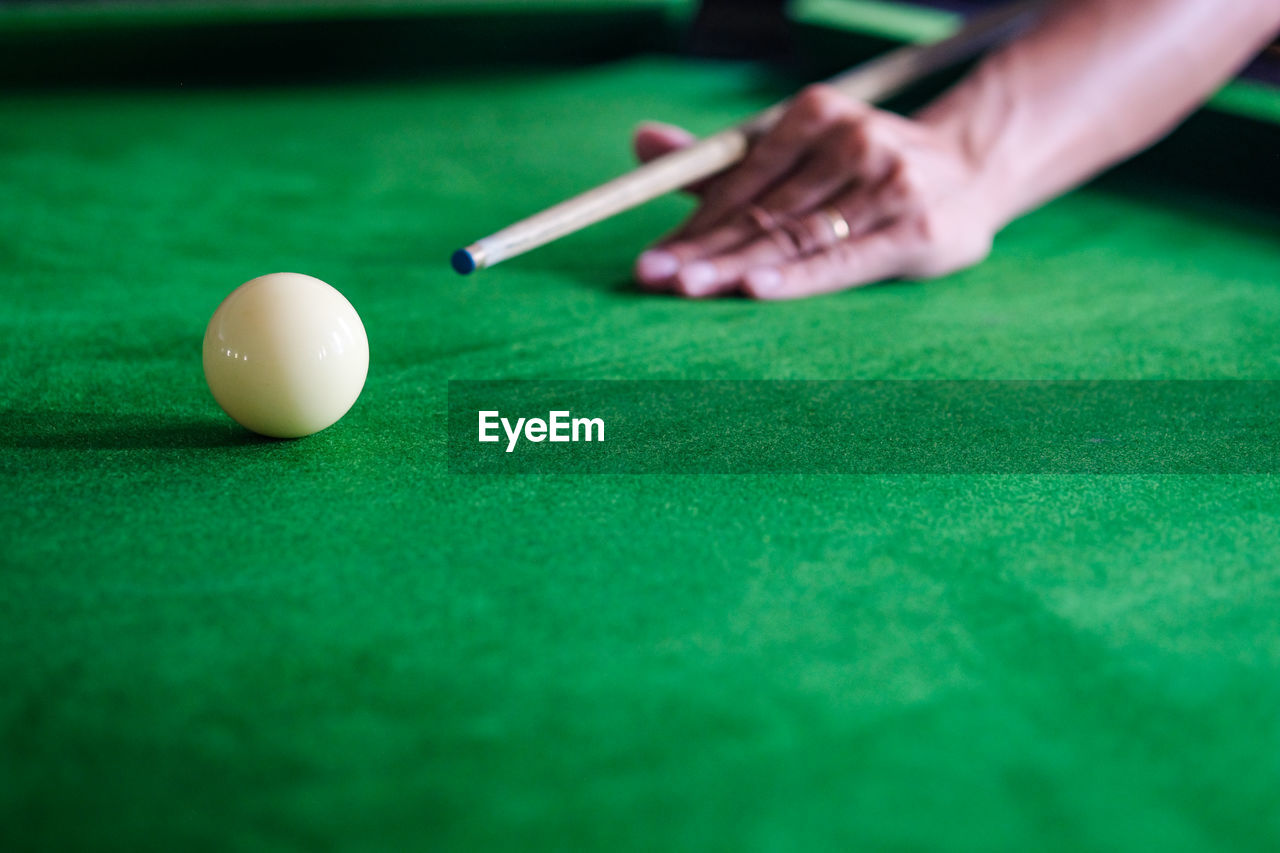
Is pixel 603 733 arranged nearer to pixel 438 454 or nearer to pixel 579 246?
pixel 438 454

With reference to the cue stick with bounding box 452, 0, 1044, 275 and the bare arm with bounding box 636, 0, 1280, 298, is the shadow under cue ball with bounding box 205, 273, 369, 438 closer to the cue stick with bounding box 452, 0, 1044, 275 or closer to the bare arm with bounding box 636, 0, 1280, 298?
the cue stick with bounding box 452, 0, 1044, 275

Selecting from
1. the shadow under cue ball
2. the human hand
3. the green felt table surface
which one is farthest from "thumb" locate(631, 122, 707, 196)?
the shadow under cue ball

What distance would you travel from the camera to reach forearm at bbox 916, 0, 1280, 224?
6.82 ft

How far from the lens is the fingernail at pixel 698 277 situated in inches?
72.5

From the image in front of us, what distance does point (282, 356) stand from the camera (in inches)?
48.5

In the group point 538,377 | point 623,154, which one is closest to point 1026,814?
point 538,377

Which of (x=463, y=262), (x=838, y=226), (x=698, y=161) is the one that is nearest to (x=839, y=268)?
(x=838, y=226)

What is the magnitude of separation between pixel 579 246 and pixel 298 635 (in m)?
1.27

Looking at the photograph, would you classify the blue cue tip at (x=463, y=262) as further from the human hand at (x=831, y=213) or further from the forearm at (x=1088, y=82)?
the forearm at (x=1088, y=82)

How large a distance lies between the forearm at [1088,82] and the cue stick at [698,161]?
241 mm

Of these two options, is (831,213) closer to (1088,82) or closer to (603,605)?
(1088,82)

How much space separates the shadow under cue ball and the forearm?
4.14 ft

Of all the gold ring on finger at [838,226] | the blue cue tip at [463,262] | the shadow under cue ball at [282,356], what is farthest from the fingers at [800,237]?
the shadow under cue ball at [282,356]

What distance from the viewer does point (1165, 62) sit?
2115mm
